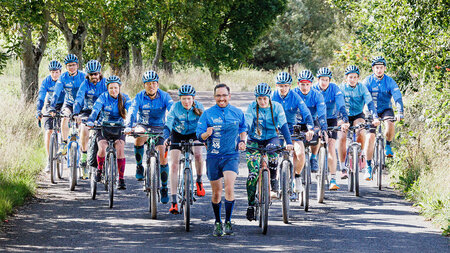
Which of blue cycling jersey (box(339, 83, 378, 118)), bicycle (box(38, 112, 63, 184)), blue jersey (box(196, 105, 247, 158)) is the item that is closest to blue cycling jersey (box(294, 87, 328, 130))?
blue cycling jersey (box(339, 83, 378, 118))

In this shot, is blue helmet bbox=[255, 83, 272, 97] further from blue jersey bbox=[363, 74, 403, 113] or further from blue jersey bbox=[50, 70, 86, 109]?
blue jersey bbox=[50, 70, 86, 109]

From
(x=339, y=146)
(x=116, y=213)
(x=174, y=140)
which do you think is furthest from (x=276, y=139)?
(x=339, y=146)

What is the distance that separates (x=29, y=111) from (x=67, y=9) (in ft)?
8.35

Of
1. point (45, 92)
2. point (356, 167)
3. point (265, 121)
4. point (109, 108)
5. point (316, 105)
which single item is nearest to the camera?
point (265, 121)

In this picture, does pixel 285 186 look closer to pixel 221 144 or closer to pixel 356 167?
pixel 221 144

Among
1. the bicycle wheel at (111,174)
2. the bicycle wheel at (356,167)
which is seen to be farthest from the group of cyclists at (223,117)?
the bicycle wheel at (111,174)

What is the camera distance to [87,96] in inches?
477

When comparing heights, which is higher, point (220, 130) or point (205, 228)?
point (220, 130)

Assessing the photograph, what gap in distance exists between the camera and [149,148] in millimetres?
10266

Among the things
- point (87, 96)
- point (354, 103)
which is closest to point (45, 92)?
point (87, 96)

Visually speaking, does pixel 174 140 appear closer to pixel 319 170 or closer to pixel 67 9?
pixel 319 170

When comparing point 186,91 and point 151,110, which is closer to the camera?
point 186,91

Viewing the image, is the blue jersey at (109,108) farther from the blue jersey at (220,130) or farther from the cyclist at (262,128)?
the blue jersey at (220,130)

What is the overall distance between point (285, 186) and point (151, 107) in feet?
8.21
